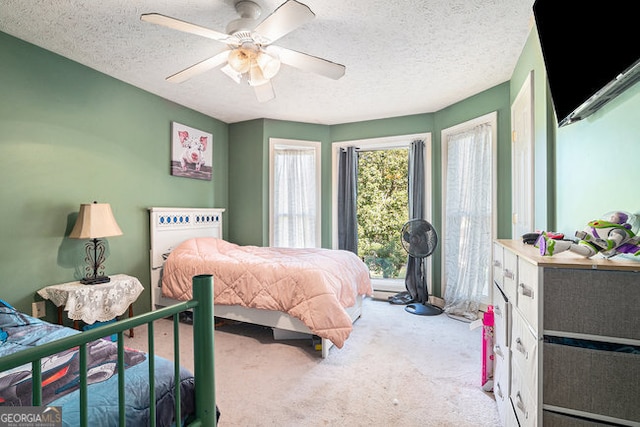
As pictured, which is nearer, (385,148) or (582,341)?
(582,341)

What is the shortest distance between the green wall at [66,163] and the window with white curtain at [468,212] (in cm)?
336

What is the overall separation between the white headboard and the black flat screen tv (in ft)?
11.3

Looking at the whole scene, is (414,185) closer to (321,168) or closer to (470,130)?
(470,130)

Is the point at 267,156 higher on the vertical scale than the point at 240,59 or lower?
lower

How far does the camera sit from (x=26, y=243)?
7.43 feet

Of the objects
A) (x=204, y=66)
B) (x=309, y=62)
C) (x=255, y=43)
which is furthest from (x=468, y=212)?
(x=204, y=66)

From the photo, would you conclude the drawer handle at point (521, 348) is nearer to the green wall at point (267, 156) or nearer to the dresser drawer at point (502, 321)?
the dresser drawer at point (502, 321)

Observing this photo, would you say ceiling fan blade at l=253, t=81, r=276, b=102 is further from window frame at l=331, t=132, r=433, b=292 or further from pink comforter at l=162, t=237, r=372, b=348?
window frame at l=331, t=132, r=433, b=292

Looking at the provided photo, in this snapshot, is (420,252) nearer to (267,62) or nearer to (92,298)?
(267,62)

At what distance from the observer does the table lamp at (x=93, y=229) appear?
7.80 ft

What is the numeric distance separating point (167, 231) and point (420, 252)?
2.88 m

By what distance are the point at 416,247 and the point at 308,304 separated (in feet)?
5.39

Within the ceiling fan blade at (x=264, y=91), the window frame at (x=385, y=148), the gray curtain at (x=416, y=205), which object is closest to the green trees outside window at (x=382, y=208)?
the window frame at (x=385, y=148)

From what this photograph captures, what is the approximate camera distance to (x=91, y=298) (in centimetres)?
231
